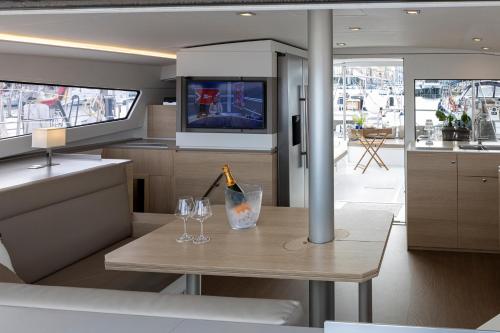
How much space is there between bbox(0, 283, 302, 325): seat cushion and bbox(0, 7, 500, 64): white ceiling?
2.04 metres

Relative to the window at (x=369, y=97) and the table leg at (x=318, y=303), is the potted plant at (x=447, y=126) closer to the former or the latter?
the table leg at (x=318, y=303)

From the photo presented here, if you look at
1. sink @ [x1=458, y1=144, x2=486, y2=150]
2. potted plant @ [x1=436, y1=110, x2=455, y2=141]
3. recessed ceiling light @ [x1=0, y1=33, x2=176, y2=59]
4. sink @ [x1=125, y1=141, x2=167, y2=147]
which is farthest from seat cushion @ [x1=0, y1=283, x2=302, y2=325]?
potted plant @ [x1=436, y1=110, x2=455, y2=141]

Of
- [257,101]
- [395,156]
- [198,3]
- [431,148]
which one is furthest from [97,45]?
[395,156]

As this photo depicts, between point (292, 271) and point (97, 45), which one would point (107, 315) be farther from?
point (97, 45)

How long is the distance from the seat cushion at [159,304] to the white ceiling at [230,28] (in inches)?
80.1

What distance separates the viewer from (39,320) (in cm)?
135

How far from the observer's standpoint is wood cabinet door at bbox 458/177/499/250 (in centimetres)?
529

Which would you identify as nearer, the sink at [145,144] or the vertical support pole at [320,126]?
the vertical support pole at [320,126]

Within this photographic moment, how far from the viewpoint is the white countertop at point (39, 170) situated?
373 centimetres

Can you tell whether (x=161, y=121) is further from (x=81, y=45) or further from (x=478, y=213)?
(x=478, y=213)

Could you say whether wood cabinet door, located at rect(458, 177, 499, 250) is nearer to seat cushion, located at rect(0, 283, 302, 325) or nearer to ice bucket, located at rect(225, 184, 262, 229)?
ice bucket, located at rect(225, 184, 262, 229)

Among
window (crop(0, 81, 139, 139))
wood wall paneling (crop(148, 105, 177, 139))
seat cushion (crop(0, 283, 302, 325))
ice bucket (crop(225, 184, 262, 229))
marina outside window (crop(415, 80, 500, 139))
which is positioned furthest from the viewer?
wood wall paneling (crop(148, 105, 177, 139))

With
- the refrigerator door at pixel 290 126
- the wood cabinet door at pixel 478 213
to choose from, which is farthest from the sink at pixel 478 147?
the refrigerator door at pixel 290 126

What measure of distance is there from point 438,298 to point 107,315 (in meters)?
3.38
